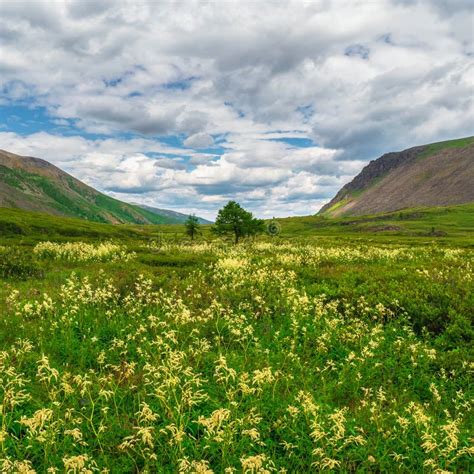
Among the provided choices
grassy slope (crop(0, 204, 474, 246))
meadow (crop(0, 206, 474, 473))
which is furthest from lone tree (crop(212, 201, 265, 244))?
meadow (crop(0, 206, 474, 473))

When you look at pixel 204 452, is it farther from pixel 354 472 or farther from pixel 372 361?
pixel 372 361

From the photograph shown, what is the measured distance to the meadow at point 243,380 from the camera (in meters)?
4.83

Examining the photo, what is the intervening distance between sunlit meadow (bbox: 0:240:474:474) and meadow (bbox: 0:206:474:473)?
0.04 metres

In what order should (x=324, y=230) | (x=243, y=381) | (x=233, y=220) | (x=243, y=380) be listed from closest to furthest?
(x=243, y=381), (x=243, y=380), (x=233, y=220), (x=324, y=230)

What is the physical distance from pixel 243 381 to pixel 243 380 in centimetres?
15

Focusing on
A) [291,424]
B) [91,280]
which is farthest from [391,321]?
[91,280]

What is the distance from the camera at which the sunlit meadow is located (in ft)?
15.9

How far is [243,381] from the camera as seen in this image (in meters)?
5.80

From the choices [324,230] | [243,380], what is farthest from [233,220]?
[324,230]

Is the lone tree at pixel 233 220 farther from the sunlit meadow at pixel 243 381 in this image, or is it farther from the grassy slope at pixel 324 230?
the sunlit meadow at pixel 243 381

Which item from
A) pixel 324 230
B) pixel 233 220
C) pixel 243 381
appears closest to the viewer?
pixel 243 381

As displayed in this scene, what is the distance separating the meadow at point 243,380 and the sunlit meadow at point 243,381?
38 millimetres

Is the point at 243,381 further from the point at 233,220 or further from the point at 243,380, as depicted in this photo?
the point at 233,220

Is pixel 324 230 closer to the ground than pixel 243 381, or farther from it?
farther from it
